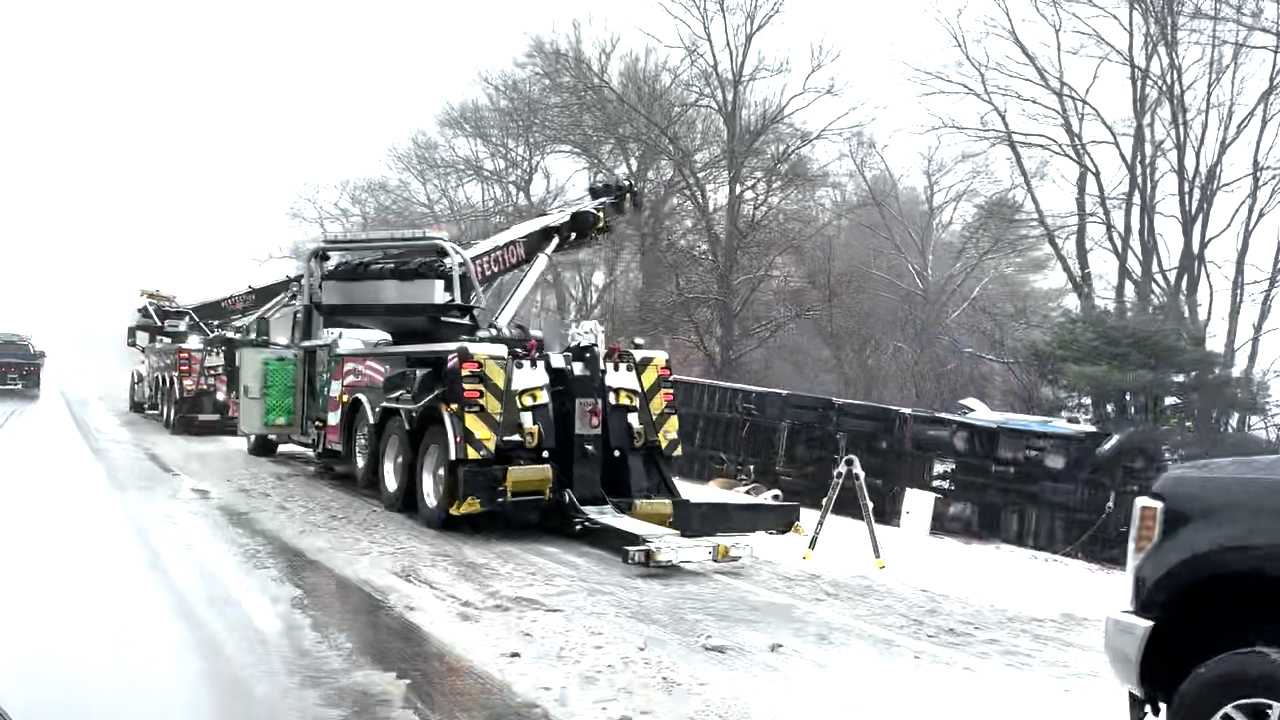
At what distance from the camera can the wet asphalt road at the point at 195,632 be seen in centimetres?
508

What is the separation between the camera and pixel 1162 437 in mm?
11984

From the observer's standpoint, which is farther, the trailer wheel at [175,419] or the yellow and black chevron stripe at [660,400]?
the trailer wheel at [175,419]

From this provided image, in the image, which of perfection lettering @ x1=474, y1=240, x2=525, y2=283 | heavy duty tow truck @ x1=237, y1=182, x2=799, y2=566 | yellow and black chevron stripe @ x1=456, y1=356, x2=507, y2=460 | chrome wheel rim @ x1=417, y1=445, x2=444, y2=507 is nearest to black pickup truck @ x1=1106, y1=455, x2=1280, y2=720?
heavy duty tow truck @ x1=237, y1=182, x2=799, y2=566

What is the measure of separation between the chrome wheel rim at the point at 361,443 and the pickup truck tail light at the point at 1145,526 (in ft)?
31.5

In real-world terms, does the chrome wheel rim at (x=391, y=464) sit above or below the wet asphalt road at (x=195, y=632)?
above

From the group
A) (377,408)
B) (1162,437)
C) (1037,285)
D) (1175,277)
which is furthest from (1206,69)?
(377,408)

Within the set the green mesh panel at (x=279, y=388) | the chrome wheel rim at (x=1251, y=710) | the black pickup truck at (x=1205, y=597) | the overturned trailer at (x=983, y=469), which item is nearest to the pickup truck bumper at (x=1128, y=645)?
the black pickup truck at (x=1205, y=597)

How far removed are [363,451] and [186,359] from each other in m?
12.3

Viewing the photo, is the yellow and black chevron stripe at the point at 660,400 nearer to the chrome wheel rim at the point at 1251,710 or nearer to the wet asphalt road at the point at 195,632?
the wet asphalt road at the point at 195,632

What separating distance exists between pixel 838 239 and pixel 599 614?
22.5 m

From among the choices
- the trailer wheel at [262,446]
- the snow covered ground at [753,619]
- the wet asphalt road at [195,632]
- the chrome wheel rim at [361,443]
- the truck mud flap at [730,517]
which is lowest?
the wet asphalt road at [195,632]

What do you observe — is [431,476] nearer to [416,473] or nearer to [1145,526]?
[416,473]

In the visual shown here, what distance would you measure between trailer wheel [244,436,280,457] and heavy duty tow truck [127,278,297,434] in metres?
3.92

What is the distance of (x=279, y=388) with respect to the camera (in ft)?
47.9
